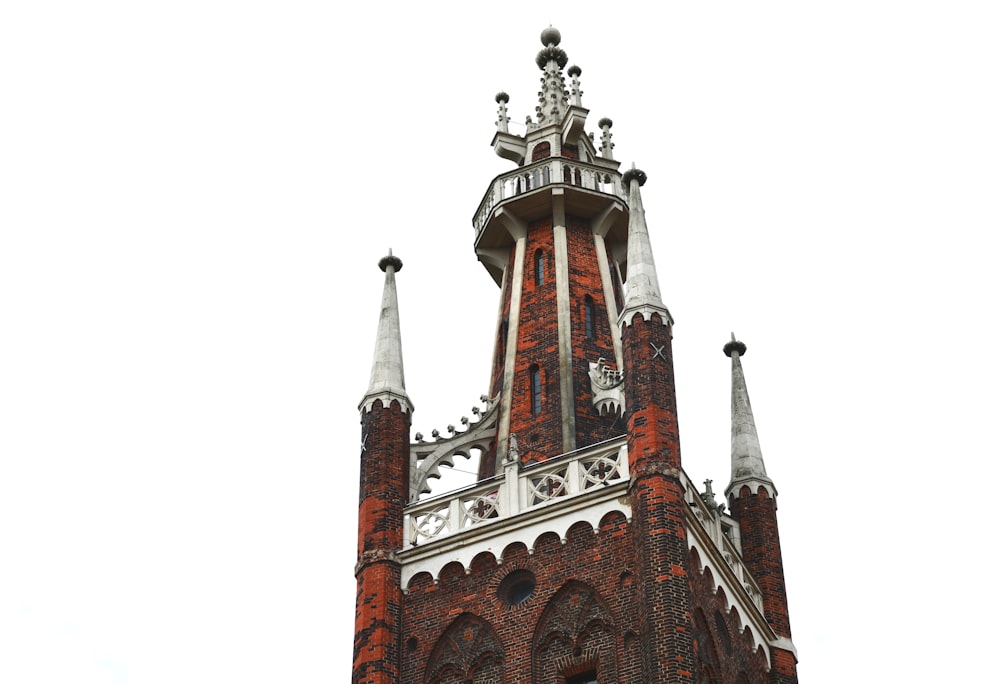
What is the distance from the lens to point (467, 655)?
3772 cm

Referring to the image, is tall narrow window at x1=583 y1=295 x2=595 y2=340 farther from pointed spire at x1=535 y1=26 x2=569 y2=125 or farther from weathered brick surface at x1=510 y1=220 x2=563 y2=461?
pointed spire at x1=535 y1=26 x2=569 y2=125

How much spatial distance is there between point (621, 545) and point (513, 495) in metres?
2.97

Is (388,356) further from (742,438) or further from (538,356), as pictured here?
(742,438)

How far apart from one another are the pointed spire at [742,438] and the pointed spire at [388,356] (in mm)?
8033

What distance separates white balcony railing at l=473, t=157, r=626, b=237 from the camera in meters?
48.2

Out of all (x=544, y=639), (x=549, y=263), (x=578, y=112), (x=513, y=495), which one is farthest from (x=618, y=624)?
(x=578, y=112)

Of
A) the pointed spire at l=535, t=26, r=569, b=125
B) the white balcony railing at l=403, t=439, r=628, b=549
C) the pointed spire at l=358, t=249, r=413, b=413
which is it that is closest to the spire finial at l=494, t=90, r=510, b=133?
the pointed spire at l=535, t=26, r=569, b=125

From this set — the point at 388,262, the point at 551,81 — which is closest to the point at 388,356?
the point at 388,262

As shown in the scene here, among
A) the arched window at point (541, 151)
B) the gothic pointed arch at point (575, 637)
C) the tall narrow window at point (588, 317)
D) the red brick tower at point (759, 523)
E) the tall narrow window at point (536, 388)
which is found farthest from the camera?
the arched window at point (541, 151)

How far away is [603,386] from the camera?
42.7 metres

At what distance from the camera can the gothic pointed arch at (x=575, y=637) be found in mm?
36281

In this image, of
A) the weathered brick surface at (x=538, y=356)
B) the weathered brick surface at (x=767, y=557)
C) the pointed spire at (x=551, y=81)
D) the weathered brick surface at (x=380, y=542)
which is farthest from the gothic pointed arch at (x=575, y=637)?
the pointed spire at (x=551, y=81)

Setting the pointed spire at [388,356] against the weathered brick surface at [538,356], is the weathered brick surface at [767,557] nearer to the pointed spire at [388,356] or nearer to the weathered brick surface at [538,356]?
the weathered brick surface at [538,356]

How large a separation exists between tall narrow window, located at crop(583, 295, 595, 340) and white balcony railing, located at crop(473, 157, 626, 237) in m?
3.43
